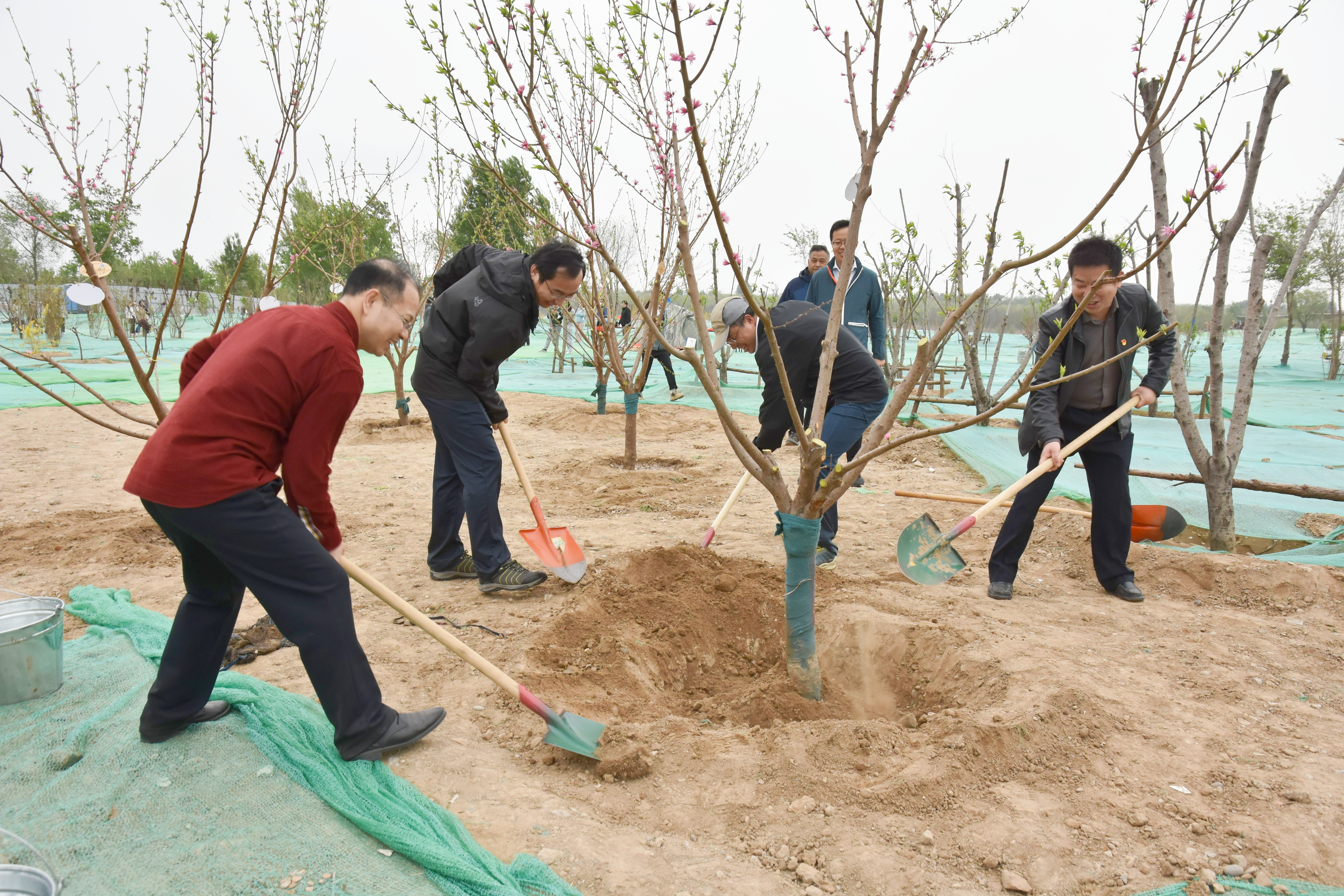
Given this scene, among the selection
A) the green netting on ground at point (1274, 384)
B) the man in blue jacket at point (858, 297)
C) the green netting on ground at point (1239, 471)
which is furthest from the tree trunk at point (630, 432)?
the green netting on ground at point (1274, 384)

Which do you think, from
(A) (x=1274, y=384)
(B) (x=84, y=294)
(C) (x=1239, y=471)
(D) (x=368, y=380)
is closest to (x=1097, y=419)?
(C) (x=1239, y=471)

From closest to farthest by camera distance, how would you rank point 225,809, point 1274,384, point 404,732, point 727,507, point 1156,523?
point 225,809, point 404,732, point 1156,523, point 727,507, point 1274,384

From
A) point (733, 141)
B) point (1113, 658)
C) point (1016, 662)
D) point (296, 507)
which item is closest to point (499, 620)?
point (296, 507)

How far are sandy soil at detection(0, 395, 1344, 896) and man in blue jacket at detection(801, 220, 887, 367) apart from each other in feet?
4.80

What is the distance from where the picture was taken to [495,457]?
11.6 feet

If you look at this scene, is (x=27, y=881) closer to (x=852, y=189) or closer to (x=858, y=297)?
(x=852, y=189)

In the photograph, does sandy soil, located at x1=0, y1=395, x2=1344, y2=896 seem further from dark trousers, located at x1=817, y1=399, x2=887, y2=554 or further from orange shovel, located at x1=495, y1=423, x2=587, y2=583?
dark trousers, located at x1=817, y1=399, x2=887, y2=554

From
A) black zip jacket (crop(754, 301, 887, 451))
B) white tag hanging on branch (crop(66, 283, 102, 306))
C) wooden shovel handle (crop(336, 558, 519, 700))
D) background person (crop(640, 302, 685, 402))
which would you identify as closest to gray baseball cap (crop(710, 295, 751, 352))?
black zip jacket (crop(754, 301, 887, 451))

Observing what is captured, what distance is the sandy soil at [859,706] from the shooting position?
175cm

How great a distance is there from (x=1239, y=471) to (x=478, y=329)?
5.71 metres

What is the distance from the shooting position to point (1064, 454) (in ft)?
10.5

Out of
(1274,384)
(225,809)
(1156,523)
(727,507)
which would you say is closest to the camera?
(225,809)

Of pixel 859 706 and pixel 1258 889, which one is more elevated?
pixel 1258 889

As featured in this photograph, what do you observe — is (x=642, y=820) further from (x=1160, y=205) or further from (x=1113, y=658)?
(x=1160, y=205)
